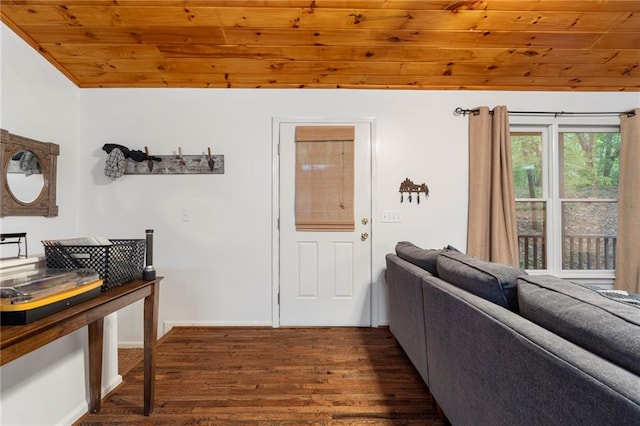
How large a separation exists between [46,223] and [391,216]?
2987 millimetres

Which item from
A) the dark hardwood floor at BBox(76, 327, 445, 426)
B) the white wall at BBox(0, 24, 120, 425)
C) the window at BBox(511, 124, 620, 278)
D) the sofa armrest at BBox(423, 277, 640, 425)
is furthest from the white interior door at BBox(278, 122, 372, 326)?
the window at BBox(511, 124, 620, 278)

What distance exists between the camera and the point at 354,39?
219cm

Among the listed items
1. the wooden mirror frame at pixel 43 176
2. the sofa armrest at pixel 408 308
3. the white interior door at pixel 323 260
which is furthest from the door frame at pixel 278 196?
the wooden mirror frame at pixel 43 176

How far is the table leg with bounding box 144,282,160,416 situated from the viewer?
1.47 m

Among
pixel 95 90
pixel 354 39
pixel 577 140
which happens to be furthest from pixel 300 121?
pixel 577 140

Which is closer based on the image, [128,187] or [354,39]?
[354,39]

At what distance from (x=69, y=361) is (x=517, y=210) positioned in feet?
11.8

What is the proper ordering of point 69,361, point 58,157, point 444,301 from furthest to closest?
1. point 58,157
2. point 69,361
3. point 444,301

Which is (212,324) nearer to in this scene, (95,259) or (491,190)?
(95,259)

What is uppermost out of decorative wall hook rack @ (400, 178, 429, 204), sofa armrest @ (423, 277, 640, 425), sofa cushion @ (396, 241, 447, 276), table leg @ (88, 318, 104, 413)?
decorative wall hook rack @ (400, 178, 429, 204)

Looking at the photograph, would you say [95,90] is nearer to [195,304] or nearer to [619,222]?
[195,304]

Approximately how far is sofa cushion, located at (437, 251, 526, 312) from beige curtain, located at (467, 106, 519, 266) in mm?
1450

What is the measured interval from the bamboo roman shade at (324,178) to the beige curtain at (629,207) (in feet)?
8.28

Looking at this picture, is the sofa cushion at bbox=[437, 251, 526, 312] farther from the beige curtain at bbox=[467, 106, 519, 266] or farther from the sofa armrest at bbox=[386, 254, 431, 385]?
the beige curtain at bbox=[467, 106, 519, 266]
